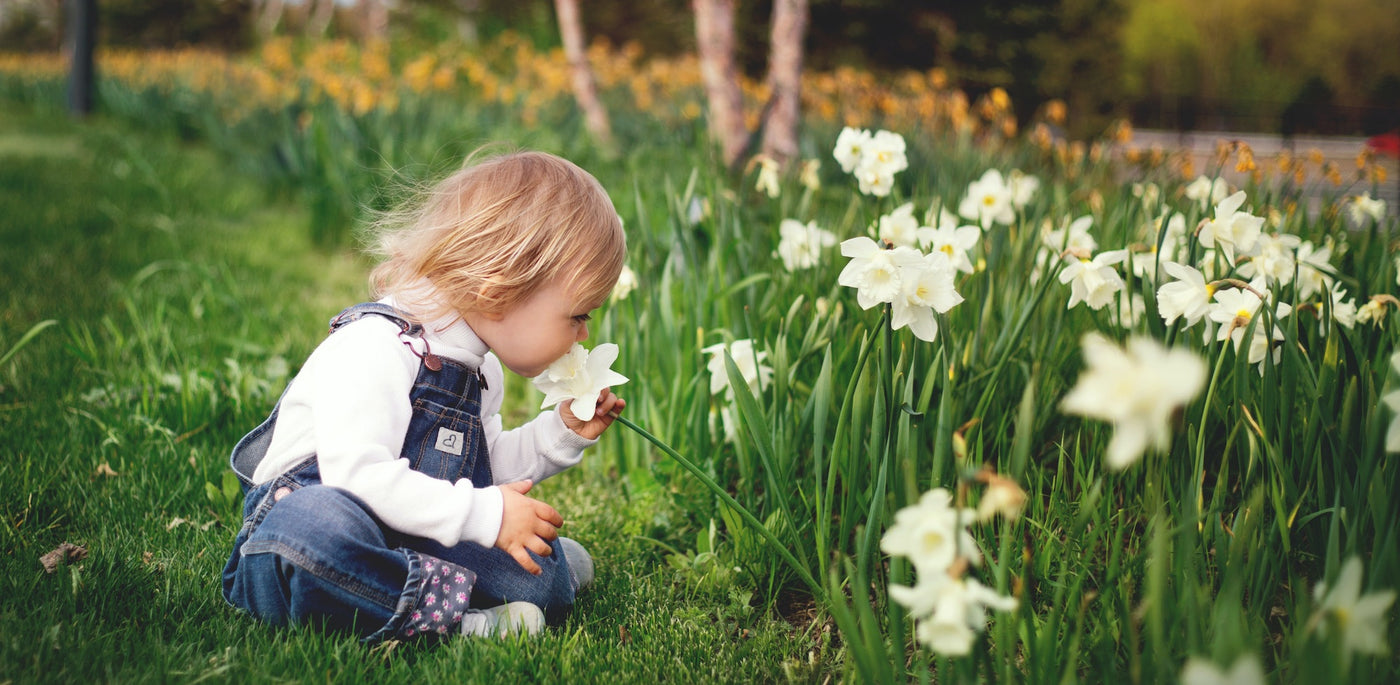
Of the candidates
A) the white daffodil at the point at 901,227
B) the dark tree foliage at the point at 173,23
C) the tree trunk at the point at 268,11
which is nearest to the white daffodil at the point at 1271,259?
the white daffodil at the point at 901,227

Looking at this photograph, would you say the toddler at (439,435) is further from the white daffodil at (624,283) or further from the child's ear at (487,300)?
the white daffodil at (624,283)

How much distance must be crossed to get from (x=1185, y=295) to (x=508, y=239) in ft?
3.63

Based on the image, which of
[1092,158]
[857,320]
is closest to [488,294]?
[857,320]

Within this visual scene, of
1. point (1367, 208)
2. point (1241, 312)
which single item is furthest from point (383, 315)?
point (1367, 208)

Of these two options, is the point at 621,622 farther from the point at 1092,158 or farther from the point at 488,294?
the point at 1092,158

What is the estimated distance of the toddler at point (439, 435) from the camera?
1428mm

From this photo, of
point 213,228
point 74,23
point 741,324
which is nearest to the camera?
point 741,324

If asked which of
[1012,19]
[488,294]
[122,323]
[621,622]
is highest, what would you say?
[1012,19]

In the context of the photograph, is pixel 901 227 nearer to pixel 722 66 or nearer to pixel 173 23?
pixel 722 66

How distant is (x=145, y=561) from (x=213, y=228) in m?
3.64

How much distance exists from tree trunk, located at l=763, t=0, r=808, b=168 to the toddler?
306 cm

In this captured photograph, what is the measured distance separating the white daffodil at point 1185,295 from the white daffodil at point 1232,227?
0.29m

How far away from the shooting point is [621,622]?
171cm

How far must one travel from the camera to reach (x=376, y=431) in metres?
1.44
